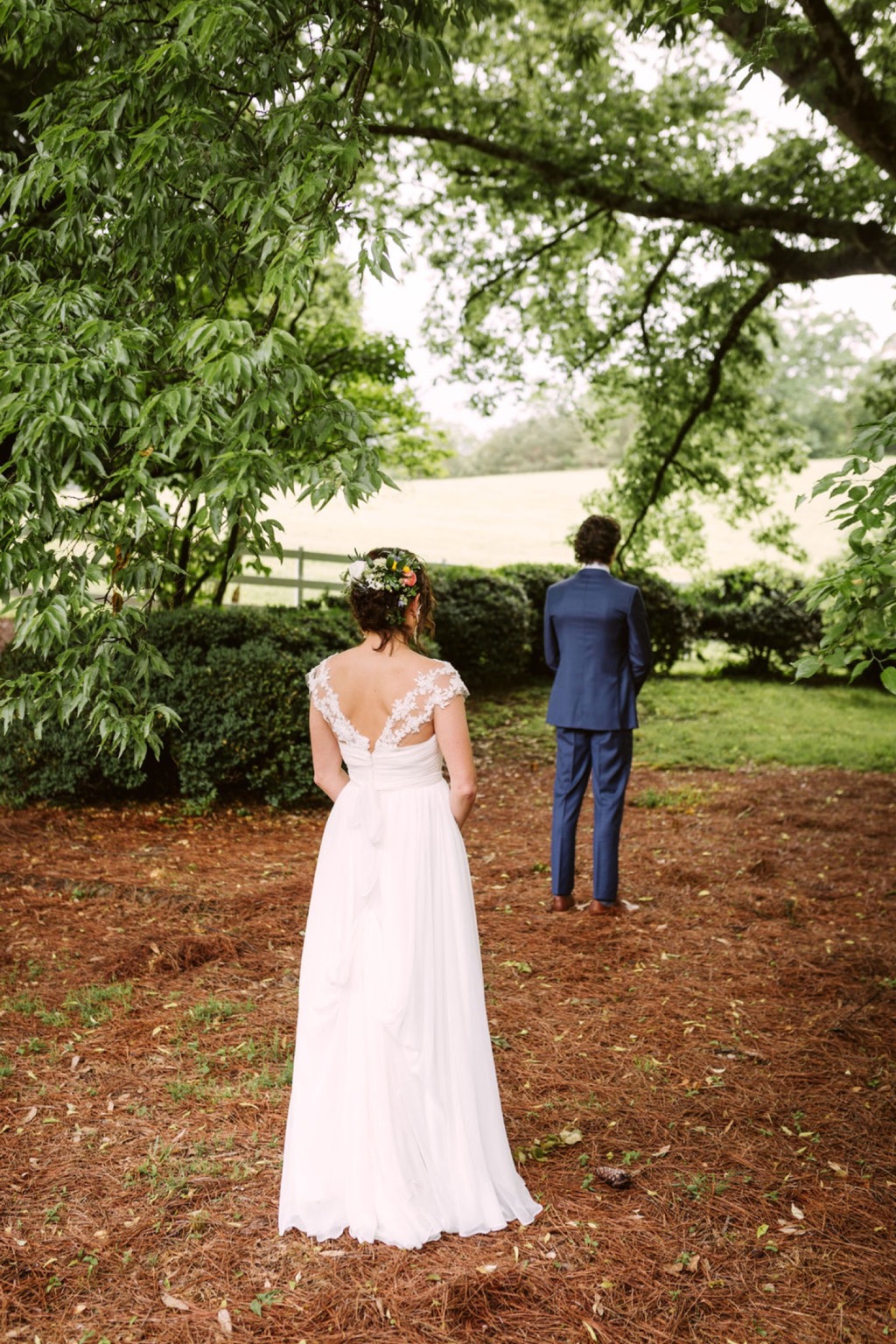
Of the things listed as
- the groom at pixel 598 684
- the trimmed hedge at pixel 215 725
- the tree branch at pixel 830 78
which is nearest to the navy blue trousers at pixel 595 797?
the groom at pixel 598 684

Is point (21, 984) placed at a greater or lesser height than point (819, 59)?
lesser

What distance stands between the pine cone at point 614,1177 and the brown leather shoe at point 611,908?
9.41 ft

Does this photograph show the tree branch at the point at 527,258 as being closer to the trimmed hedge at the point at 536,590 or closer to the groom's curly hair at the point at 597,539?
the trimmed hedge at the point at 536,590

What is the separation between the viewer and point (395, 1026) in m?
3.54

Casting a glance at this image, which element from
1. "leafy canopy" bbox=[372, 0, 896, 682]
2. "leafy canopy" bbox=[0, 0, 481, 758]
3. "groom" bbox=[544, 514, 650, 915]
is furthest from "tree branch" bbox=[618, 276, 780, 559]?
"leafy canopy" bbox=[0, 0, 481, 758]

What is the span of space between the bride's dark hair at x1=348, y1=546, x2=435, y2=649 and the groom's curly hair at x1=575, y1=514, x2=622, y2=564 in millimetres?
2955

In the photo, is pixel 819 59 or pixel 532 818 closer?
pixel 819 59

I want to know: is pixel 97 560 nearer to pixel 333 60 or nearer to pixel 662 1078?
pixel 333 60

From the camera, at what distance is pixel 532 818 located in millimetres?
9625

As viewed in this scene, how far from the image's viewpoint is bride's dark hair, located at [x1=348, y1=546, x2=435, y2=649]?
3541mm

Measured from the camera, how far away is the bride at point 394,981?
3.53 metres

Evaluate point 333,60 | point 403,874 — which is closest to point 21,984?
point 403,874

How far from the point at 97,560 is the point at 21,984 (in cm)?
265

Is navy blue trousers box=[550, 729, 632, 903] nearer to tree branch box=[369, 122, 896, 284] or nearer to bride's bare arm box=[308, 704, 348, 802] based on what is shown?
bride's bare arm box=[308, 704, 348, 802]
